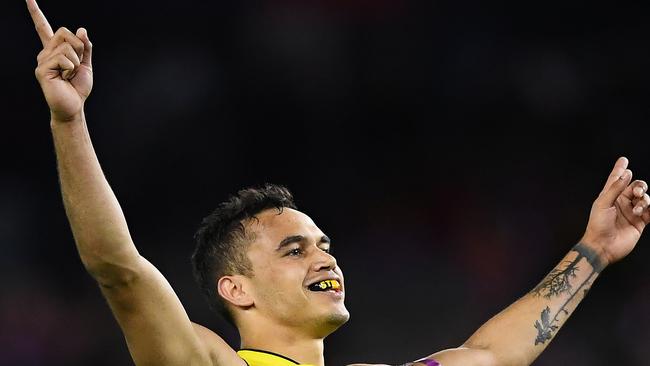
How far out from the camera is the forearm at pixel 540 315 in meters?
3.85

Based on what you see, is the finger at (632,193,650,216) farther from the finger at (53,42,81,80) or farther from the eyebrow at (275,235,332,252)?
the finger at (53,42,81,80)

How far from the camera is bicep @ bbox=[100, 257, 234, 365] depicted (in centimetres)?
282

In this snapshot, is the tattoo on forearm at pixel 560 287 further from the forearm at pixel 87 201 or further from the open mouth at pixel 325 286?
the forearm at pixel 87 201

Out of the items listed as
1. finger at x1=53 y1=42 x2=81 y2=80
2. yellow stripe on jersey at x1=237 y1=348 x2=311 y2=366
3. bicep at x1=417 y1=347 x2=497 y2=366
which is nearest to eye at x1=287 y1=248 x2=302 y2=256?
yellow stripe on jersey at x1=237 y1=348 x2=311 y2=366

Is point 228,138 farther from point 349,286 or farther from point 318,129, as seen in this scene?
point 349,286

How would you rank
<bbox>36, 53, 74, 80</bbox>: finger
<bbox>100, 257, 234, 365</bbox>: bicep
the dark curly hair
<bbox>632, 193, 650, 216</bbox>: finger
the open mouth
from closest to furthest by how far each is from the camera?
1. <bbox>36, 53, 74, 80</bbox>: finger
2. <bbox>100, 257, 234, 365</bbox>: bicep
3. the open mouth
4. the dark curly hair
5. <bbox>632, 193, 650, 216</bbox>: finger

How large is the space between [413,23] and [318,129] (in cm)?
116

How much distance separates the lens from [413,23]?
7.53m

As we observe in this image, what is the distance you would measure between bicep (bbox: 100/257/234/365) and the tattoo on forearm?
1552 millimetres

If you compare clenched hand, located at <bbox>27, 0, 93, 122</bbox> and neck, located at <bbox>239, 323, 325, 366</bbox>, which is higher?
clenched hand, located at <bbox>27, 0, 93, 122</bbox>

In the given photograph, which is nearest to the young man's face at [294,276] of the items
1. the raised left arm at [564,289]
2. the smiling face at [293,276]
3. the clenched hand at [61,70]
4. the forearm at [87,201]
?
the smiling face at [293,276]

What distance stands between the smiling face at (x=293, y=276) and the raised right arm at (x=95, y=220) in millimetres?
714

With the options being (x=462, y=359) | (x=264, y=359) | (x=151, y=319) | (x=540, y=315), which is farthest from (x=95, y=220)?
(x=540, y=315)

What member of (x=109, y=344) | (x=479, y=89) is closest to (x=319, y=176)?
(x=479, y=89)
